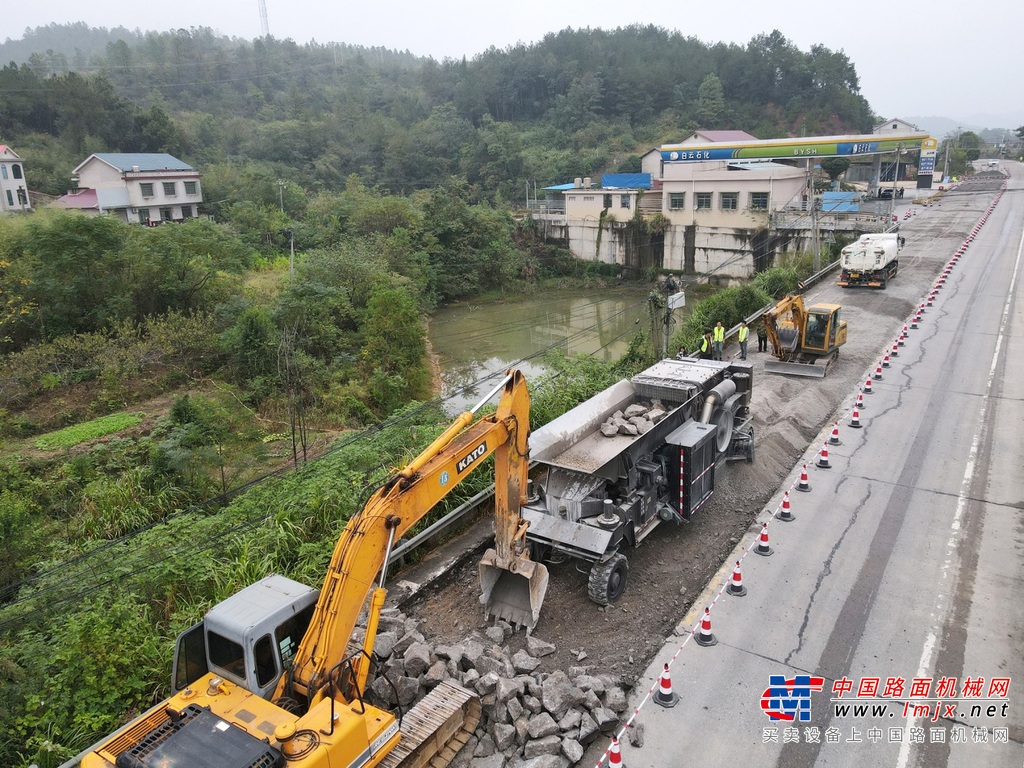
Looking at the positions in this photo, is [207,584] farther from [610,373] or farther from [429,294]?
[429,294]

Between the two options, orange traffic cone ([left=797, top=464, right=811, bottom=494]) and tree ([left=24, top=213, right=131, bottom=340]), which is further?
tree ([left=24, top=213, right=131, bottom=340])

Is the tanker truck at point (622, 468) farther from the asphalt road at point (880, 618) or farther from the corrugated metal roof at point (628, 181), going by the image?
the corrugated metal roof at point (628, 181)

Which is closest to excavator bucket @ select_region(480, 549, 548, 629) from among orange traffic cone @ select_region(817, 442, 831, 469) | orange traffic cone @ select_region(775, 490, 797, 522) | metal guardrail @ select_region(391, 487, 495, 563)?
metal guardrail @ select_region(391, 487, 495, 563)

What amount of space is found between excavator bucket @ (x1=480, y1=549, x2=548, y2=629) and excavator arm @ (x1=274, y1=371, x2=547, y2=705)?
84 cm

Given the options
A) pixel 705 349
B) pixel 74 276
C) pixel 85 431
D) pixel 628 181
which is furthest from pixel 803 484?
pixel 628 181

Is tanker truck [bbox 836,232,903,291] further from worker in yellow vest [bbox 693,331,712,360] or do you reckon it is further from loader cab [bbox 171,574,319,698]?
loader cab [bbox 171,574,319,698]

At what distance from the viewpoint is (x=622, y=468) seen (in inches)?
386

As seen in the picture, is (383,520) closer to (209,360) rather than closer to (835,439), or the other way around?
(835,439)

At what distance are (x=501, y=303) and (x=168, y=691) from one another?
35.5m

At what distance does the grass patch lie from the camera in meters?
16.8

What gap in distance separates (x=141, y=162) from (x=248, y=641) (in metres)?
46.9

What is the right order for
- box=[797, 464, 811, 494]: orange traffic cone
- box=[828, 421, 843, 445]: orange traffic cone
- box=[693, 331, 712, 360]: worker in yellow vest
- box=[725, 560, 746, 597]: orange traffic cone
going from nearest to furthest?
box=[725, 560, 746, 597]: orange traffic cone
box=[797, 464, 811, 494]: orange traffic cone
box=[828, 421, 843, 445]: orange traffic cone
box=[693, 331, 712, 360]: worker in yellow vest

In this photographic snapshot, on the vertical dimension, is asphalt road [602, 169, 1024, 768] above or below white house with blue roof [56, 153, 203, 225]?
below

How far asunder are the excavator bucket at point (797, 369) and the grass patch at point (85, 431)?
1722 centimetres
